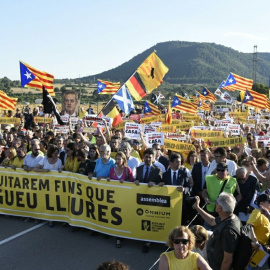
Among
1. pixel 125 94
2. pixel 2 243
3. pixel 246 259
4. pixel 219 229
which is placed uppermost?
pixel 125 94

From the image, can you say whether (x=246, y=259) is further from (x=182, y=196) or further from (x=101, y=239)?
(x=101, y=239)


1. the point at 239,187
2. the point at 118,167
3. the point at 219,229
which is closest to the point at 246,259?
the point at 219,229

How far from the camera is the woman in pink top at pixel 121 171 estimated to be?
285 inches

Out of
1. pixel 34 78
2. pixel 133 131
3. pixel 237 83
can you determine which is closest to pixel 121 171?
pixel 133 131

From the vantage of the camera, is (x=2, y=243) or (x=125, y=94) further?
(x=125, y=94)

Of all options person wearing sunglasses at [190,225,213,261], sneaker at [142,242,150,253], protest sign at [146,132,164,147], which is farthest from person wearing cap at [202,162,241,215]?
protest sign at [146,132,164,147]

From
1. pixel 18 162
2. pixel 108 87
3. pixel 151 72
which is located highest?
pixel 151 72

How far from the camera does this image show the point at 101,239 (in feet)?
24.3

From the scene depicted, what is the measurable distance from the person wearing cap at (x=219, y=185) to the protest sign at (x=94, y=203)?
0.49m

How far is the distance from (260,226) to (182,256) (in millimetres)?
1991

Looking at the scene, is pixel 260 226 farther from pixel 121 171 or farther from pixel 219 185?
pixel 121 171

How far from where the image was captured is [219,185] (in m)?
6.43

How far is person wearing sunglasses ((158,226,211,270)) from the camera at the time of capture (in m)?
3.88

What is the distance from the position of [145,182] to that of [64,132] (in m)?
6.64
